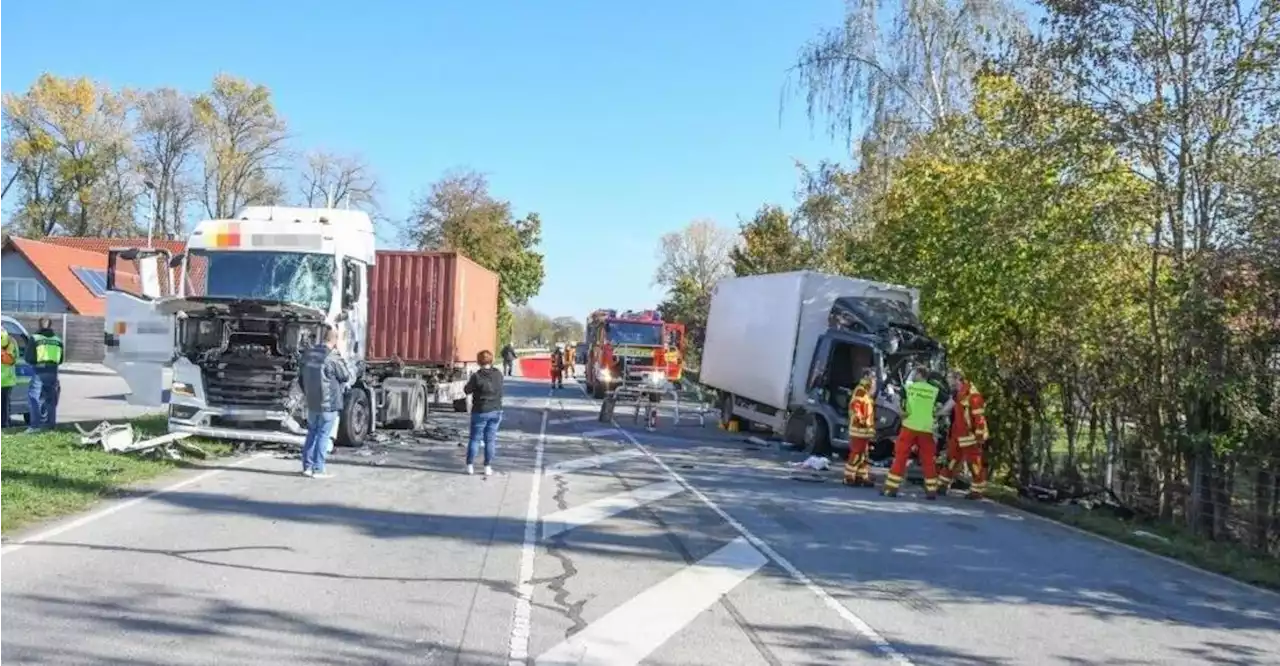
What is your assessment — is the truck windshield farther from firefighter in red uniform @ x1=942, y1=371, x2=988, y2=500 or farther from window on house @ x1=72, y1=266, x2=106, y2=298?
window on house @ x1=72, y1=266, x2=106, y2=298

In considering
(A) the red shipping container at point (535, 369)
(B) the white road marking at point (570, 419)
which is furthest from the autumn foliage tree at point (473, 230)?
(B) the white road marking at point (570, 419)

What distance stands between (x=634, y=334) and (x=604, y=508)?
2154 cm

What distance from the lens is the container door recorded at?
14180mm

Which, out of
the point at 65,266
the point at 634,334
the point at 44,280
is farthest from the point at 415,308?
the point at 65,266

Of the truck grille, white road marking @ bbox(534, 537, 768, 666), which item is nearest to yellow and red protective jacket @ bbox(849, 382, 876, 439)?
white road marking @ bbox(534, 537, 768, 666)

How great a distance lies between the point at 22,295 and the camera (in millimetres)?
49375

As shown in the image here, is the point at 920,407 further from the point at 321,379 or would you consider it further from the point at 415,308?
the point at 415,308

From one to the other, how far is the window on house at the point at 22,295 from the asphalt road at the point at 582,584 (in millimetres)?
42133

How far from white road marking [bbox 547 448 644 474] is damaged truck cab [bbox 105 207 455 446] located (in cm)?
338

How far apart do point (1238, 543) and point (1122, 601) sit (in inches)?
163

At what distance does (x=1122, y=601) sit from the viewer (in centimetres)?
844

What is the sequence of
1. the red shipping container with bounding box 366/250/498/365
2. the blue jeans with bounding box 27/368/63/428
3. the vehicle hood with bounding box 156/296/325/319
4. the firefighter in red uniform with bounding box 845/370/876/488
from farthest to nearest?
the red shipping container with bounding box 366/250/498/365 → the blue jeans with bounding box 27/368/63/428 → the firefighter in red uniform with bounding box 845/370/876/488 → the vehicle hood with bounding box 156/296/325/319

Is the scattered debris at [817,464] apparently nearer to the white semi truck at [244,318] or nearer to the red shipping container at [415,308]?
the white semi truck at [244,318]

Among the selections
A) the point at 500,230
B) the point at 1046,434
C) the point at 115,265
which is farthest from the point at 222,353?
the point at 500,230
